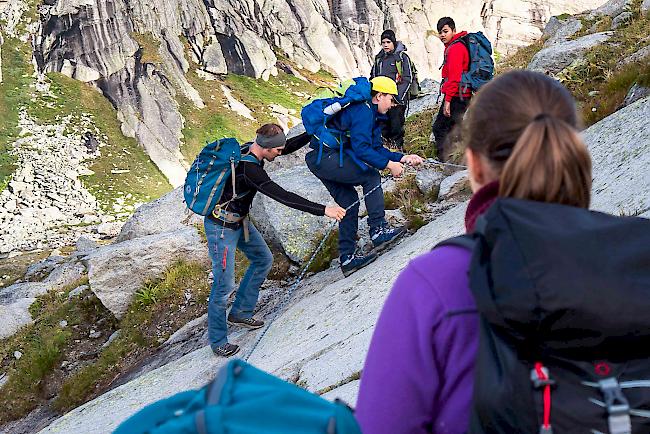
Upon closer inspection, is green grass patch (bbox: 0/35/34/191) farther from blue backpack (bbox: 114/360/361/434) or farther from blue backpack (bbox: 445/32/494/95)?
blue backpack (bbox: 114/360/361/434)

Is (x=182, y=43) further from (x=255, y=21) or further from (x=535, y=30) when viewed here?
(x=535, y=30)

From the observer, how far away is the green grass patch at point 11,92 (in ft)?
174

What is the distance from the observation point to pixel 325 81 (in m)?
80.7

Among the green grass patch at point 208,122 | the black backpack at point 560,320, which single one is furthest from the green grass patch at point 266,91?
the black backpack at point 560,320

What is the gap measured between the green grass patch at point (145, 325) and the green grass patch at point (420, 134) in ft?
17.1

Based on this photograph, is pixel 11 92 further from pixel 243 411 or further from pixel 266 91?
pixel 243 411

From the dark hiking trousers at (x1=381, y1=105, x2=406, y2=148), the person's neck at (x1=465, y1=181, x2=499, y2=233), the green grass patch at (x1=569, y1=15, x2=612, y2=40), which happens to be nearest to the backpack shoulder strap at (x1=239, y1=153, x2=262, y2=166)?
the person's neck at (x1=465, y1=181, x2=499, y2=233)

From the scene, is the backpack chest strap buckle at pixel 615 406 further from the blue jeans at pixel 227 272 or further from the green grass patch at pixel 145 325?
the green grass patch at pixel 145 325

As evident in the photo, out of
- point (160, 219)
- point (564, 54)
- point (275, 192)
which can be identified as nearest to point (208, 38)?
point (160, 219)

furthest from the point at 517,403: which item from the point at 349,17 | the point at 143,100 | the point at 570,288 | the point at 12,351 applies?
the point at 349,17

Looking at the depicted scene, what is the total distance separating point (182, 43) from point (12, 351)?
2561 inches

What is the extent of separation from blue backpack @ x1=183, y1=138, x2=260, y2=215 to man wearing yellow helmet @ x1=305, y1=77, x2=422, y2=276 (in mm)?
1004

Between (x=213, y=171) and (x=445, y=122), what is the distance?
5.10 metres

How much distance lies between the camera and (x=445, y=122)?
1027cm
